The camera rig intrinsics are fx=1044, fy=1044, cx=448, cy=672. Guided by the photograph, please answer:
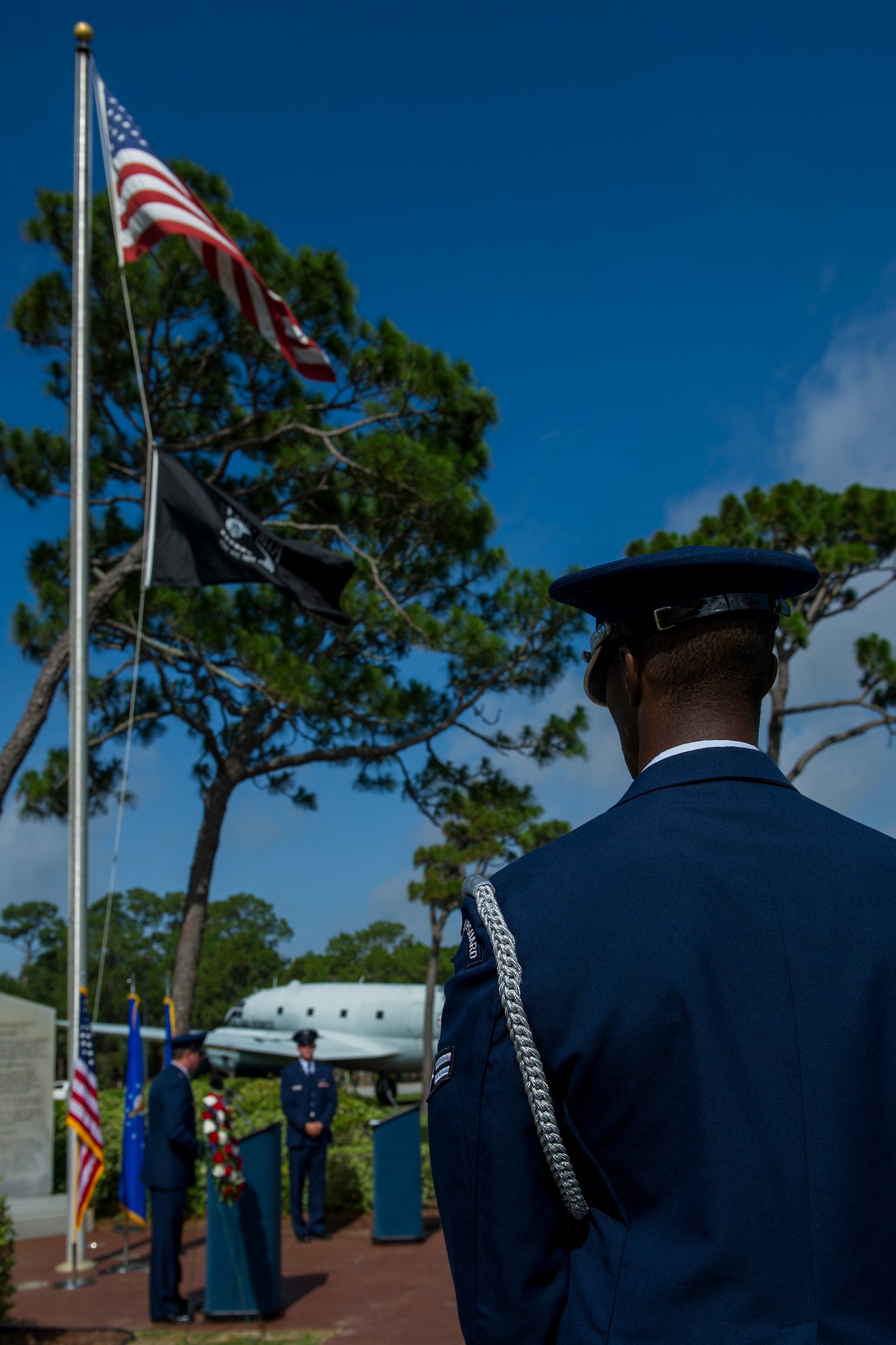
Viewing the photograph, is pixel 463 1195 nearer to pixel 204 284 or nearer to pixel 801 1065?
pixel 801 1065

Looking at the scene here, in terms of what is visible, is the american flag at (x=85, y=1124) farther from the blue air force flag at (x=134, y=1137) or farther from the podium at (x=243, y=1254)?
the podium at (x=243, y=1254)

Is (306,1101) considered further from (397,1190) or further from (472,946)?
(472,946)

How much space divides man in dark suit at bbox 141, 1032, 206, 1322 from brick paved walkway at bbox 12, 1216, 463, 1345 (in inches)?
7.4

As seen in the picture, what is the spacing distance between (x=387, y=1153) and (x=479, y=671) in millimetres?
6793

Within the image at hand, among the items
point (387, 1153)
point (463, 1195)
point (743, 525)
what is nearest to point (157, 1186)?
point (387, 1153)

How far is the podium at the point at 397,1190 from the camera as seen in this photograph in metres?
9.22

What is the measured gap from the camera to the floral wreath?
6691mm

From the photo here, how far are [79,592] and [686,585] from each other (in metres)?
8.64

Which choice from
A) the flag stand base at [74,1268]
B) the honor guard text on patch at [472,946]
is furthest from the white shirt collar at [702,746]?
the flag stand base at [74,1268]

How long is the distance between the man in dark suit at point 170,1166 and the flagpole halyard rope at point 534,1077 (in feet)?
22.1

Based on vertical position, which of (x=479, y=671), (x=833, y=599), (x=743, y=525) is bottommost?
(x=479, y=671)

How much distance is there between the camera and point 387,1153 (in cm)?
923

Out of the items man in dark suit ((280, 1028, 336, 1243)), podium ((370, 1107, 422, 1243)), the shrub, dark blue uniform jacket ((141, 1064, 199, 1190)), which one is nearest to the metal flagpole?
dark blue uniform jacket ((141, 1064, 199, 1190))

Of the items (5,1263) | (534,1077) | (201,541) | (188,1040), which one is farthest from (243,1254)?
(534,1077)
